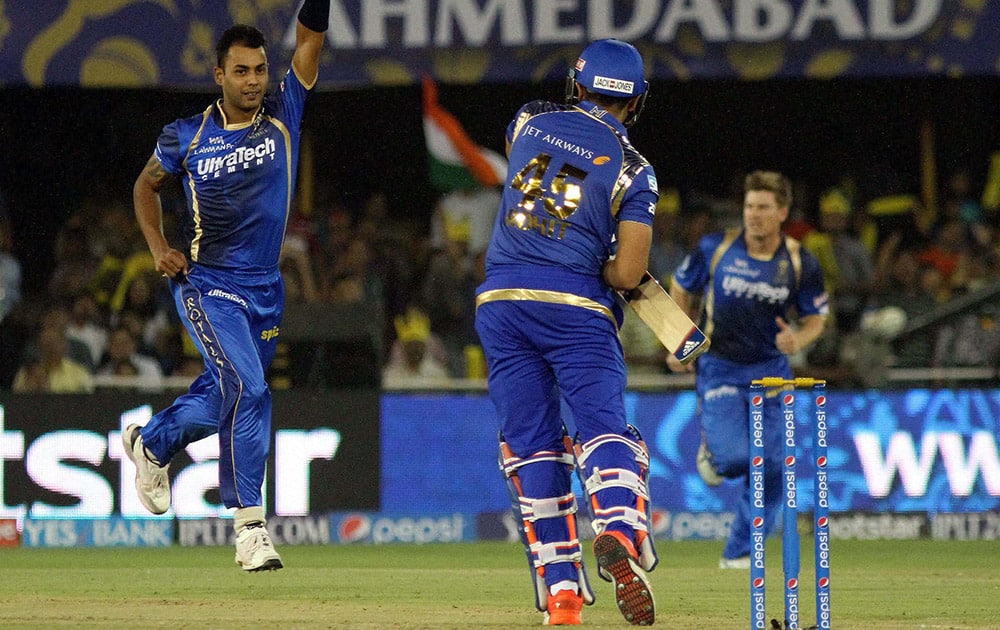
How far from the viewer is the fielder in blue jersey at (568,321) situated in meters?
6.36

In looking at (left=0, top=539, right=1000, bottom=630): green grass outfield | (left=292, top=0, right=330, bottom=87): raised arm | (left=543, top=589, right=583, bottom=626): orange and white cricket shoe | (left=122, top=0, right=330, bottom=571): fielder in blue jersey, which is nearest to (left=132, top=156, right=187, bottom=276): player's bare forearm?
(left=122, top=0, right=330, bottom=571): fielder in blue jersey

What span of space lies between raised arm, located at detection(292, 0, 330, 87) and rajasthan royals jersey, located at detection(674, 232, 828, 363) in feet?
10.6

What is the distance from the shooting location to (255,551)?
724cm

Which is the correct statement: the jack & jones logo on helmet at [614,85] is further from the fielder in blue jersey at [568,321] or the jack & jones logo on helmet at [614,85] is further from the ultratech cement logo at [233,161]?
the ultratech cement logo at [233,161]

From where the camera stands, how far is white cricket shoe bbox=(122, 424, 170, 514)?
7965mm

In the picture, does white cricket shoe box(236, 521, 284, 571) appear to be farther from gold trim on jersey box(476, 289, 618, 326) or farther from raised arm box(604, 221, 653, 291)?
raised arm box(604, 221, 653, 291)

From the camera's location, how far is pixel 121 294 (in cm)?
1473

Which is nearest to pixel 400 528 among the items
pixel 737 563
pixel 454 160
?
pixel 737 563

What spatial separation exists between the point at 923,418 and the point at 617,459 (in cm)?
721

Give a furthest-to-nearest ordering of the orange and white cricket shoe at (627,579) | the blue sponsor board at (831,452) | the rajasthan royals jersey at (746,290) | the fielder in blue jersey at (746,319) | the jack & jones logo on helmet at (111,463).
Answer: the blue sponsor board at (831,452), the jack & jones logo on helmet at (111,463), the rajasthan royals jersey at (746,290), the fielder in blue jersey at (746,319), the orange and white cricket shoe at (627,579)

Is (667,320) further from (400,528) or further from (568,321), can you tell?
(400,528)

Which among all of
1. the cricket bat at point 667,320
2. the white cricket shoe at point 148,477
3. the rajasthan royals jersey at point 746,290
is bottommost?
the white cricket shoe at point 148,477

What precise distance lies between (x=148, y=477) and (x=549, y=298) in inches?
101

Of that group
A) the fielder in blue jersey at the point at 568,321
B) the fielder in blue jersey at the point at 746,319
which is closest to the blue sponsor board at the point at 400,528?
the fielder in blue jersey at the point at 746,319
